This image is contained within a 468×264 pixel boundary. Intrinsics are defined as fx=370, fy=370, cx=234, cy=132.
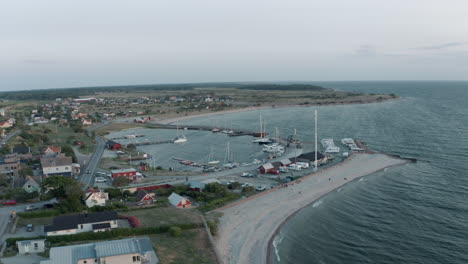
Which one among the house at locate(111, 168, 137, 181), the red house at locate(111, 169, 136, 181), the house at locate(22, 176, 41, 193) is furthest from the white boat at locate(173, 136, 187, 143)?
the house at locate(22, 176, 41, 193)

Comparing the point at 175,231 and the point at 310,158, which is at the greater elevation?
the point at 310,158

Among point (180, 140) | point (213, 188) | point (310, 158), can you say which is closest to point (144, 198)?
point (213, 188)

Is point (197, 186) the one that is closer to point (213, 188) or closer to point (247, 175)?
point (213, 188)

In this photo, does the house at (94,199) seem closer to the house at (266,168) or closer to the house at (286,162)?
the house at (266,168)

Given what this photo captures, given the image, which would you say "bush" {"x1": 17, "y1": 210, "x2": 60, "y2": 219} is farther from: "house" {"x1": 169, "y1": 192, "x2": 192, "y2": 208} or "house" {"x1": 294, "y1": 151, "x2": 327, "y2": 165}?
"house" {"x1": 294, "y1": 151, "x2": 327, "y2": 165}

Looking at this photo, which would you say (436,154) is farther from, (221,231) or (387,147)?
(221,231)

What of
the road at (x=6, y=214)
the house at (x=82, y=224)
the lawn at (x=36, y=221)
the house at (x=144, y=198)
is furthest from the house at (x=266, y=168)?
the lawn at (x=36, y=221)
